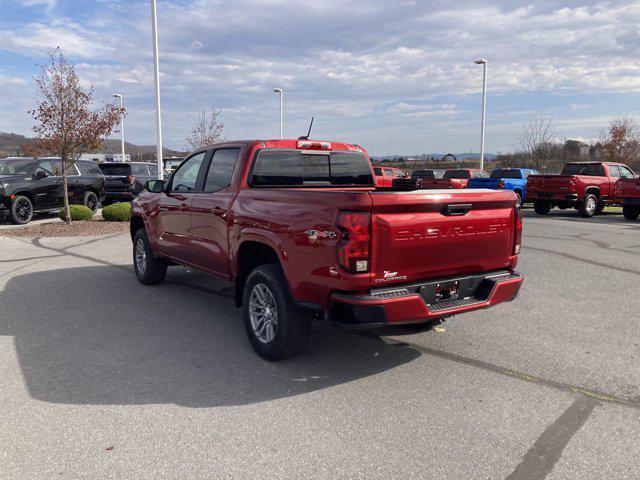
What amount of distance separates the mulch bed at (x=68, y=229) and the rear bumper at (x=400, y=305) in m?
11.0

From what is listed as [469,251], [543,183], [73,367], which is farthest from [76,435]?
[543,183]

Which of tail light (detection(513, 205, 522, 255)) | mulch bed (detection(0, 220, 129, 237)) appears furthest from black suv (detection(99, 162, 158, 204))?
tail light (detection(513, 205, 522, 255))

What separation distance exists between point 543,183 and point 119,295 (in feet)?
51.7

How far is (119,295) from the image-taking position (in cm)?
695

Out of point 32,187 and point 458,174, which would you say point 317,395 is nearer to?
point 32,187

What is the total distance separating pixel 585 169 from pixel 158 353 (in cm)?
1858

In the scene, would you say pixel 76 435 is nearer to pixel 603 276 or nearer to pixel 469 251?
pixel 469 251

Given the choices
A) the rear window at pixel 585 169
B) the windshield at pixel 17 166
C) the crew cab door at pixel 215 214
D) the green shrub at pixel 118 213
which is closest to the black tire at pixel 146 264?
the crew cab door at pixel 215 214

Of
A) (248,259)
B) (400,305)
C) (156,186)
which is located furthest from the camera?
(156,186)

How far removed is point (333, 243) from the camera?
147 inches

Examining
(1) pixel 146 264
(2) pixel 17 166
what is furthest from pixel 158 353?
(2) pixel 17 166

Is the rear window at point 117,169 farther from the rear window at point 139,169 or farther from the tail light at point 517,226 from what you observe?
the tail light at point 517,226

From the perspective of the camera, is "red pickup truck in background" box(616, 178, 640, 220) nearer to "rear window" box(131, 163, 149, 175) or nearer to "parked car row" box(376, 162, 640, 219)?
"parked car row" box(376, 162, 640, 219)

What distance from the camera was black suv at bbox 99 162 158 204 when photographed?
19969 mm
